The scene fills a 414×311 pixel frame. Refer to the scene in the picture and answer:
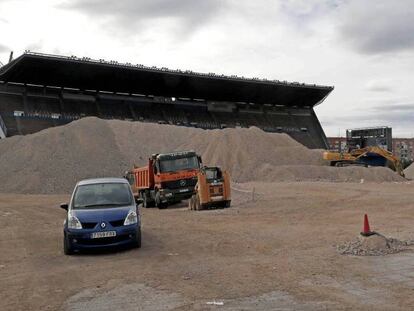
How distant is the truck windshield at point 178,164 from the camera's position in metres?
24.5

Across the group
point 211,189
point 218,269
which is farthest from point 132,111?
point 218,269

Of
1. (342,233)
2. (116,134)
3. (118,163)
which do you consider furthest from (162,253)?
(116,134)

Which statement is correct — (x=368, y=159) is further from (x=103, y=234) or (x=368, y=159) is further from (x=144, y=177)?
(x=103, y=234)

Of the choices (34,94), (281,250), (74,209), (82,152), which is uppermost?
(34,94)

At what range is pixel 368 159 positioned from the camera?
4616 cm

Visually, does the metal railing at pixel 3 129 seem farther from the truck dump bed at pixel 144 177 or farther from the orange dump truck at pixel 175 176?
the orange dump truck at pixel 175 176

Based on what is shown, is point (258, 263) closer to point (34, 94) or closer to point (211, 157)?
point (211, 157)

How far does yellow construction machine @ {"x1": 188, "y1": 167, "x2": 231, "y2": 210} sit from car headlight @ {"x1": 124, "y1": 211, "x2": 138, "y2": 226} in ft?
34.6

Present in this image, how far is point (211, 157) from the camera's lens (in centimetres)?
4600

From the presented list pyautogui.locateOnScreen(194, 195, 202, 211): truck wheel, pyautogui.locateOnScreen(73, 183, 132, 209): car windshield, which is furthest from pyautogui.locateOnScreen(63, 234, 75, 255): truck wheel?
pyautogui.locateOnScreen(194, 195, 202, 211): truck wheel

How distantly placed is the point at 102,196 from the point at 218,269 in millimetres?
3980

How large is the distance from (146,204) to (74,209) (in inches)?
604

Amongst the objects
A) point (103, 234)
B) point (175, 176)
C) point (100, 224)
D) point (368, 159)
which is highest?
point (368, 159)

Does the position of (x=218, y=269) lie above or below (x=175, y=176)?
below
